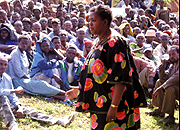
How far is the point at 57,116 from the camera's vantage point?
4734 millimetres

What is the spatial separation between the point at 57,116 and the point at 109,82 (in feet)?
9.06

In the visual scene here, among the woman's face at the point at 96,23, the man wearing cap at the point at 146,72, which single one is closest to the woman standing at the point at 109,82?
the woman's face at the point at 96,23

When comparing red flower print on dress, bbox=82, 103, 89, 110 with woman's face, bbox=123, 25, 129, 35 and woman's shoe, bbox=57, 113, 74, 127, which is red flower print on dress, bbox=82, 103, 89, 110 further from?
woman's face, bbox=123, 25, 129, 35

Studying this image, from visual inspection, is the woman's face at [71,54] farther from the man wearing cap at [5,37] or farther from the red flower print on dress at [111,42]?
the red flower print on dress at [111,42]

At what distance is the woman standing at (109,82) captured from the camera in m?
2.22

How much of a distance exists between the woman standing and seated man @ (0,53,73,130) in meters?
1.84

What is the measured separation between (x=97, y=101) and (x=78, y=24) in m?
7.23

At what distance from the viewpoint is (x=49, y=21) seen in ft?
29.3

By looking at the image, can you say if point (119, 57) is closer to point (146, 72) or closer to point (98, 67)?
point (98, 67)

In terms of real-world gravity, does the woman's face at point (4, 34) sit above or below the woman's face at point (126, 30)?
above

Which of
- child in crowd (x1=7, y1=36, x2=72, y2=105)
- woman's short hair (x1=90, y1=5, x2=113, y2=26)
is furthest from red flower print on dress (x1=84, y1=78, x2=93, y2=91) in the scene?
child in crowd (x1=7, y1=36, x2=72, y2=105)

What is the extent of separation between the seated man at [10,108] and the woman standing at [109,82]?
6.03ft

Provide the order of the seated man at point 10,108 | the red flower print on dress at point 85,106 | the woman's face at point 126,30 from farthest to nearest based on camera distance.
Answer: the woman's face at point 126,30 → the seated man at point 10,108 → the red flower print on dress at point 85,106

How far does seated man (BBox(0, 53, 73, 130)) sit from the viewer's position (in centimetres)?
387
